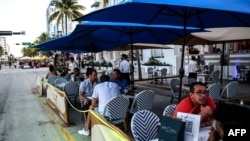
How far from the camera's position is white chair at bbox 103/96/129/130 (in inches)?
250

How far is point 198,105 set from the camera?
4.30 meters

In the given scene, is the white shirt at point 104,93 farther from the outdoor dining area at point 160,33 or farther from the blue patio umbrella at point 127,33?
the blue patio umbrella at point 127,33

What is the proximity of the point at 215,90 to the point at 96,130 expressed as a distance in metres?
4.60

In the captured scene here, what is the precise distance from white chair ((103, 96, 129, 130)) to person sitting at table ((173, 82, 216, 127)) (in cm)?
230

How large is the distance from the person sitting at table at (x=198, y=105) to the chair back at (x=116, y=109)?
2297mm

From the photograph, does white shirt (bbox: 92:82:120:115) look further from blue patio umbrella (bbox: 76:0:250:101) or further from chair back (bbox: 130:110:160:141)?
chair back (bbox: 130:110:160:141)

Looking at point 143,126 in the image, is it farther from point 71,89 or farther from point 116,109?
point 71,89

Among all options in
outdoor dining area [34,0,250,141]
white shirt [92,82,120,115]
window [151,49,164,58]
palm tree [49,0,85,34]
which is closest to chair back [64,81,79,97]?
outdoor dining area [34,0,250,141]

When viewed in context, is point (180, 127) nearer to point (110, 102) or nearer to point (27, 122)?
point (110, 102)

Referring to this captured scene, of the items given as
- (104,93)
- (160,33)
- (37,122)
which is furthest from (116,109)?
(160,33)

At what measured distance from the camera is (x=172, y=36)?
34.6ft

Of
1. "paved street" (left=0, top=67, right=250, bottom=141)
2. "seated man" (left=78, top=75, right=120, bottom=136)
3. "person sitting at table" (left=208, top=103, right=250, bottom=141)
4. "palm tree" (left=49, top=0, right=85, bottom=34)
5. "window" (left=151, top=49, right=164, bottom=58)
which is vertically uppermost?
"palm tree" (left=49, top=0, right=85, bottom=34)

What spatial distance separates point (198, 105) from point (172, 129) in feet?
4.67

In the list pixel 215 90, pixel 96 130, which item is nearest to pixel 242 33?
pixel 215 90
